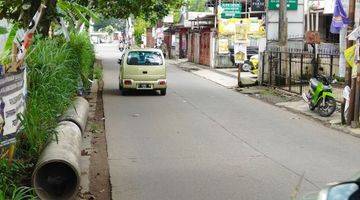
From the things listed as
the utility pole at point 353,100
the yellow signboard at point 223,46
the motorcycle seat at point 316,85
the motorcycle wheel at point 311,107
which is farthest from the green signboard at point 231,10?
the utility pole at point 353,100

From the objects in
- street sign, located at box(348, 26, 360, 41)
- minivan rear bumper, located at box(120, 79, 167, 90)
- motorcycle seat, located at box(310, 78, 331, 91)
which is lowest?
minivan rear bumper, located at box(120, 79, 167, 90)

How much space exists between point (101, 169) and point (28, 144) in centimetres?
155

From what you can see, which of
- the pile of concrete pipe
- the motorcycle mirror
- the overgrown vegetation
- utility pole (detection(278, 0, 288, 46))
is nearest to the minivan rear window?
utility pole (detection(278, 0, 288, 46))

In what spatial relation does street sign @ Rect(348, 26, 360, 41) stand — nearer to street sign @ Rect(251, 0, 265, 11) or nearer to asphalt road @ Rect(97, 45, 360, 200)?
asphalt road @ Rect(97, 45, 360, 200)

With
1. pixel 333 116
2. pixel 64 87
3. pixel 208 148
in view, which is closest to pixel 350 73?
pixel 333 116

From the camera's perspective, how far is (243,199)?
23.6ft

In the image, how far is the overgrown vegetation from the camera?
22.0 feet

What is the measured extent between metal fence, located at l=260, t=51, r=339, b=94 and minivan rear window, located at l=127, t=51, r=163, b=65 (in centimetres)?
475

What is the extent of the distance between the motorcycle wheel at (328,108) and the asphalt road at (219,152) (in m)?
0.63

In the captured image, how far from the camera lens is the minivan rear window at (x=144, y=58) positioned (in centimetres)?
2025

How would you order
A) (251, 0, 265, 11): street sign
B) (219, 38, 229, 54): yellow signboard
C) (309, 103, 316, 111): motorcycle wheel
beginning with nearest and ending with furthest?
(309, 103, 316, 111): motorcycle wheel < (251, 0, 265, 11): street sign < (219, 38, 229, 54): yellow signboard

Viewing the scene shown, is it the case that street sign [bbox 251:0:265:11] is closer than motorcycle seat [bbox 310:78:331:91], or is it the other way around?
motorcycle seat [bbox 310:78:331:91]

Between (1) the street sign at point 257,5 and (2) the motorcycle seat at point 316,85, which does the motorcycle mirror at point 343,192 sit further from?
(1) the street sign at point 257,5

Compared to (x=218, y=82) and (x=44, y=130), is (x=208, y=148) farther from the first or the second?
(x=218, y=82)
